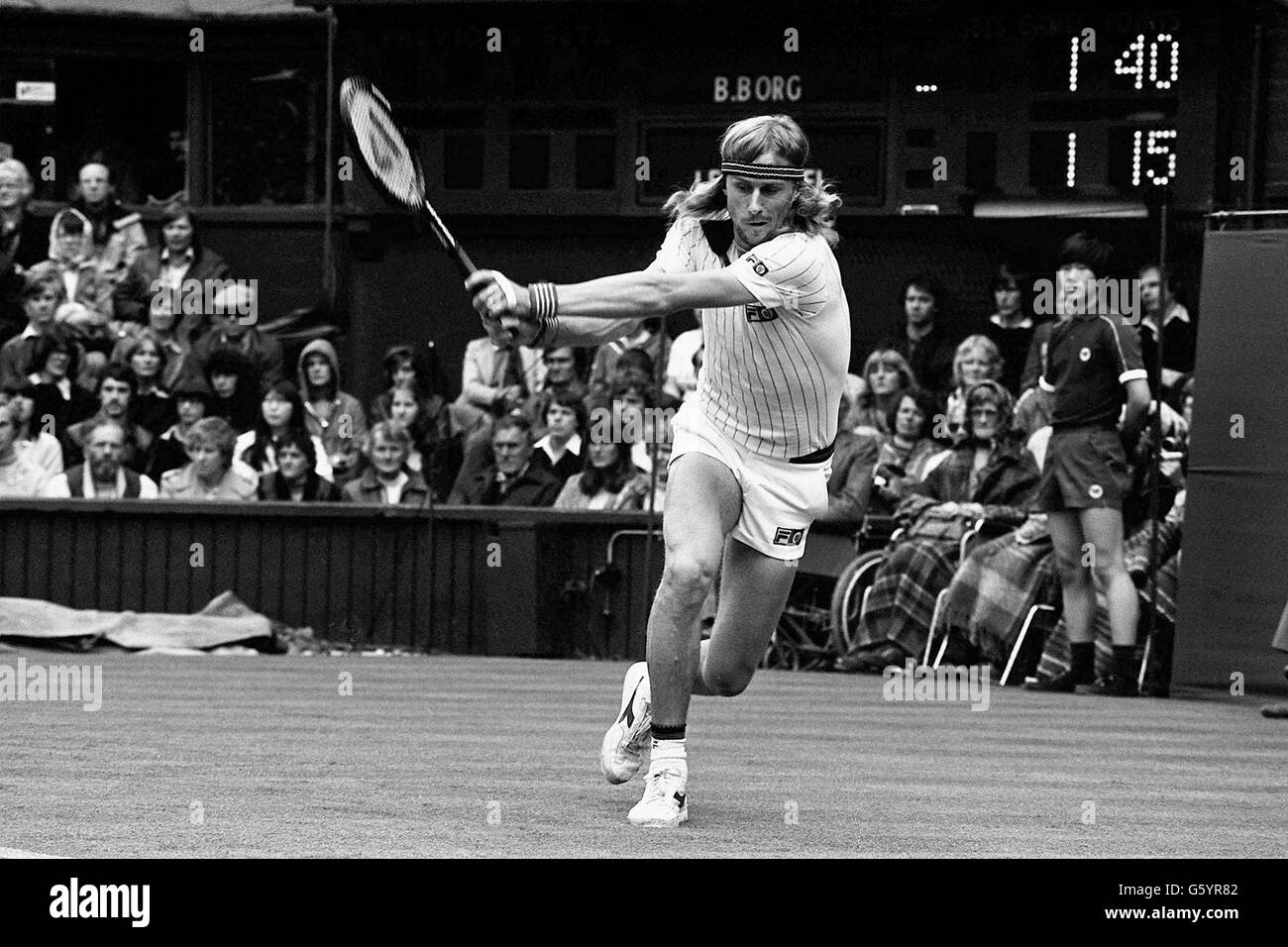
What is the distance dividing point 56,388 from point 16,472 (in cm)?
78

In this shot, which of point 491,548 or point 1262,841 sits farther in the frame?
point 491,548

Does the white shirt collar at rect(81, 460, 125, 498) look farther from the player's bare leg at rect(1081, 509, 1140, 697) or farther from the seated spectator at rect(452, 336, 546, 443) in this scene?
the player's bare leg at rect(1081, 509, 1140, 697)

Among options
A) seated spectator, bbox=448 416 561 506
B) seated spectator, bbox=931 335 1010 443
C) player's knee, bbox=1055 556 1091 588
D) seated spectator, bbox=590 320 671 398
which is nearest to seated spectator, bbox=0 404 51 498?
seated spectator, bbox=448 416 561 506

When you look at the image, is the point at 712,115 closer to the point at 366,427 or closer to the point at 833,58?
the point at 833,58

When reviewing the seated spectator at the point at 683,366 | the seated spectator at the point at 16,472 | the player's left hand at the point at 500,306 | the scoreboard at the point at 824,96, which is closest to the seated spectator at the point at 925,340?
the scoreboard at the point at 824,96

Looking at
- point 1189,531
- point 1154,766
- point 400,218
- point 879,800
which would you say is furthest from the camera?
point 400,218

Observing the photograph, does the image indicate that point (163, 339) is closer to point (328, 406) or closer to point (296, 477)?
point (328, 406)

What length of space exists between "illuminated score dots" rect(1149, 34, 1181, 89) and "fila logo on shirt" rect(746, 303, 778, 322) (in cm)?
971

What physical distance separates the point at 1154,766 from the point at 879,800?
191cm

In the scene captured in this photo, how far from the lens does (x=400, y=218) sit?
18734 mm

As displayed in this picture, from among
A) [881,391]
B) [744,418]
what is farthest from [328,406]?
[744,418]

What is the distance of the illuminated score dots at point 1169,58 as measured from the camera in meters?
16.3

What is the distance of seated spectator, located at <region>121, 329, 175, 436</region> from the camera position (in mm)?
16828
